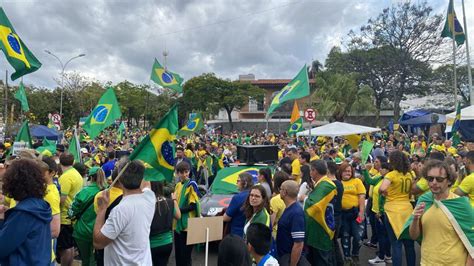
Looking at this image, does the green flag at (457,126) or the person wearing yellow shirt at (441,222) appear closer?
the person wearing yellow shirt at (441,222)

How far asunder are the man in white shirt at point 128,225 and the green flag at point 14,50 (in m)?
5.50

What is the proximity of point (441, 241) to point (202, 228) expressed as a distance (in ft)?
6.92

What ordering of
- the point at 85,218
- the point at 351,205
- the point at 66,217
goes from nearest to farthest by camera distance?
the point at 85,218
the point at 66,217
the point at 351,205

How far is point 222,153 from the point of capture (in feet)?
48.9

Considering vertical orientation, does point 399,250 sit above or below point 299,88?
below

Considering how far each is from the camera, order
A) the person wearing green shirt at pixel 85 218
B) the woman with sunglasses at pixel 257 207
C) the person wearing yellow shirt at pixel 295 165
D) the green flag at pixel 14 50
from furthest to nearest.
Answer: the person wearing yellow shirt at pixel 295 165, the green flag at pixel 14 50, the person wearing green shirt at pixel 85 218, the woman with sunglasses at pixel 257 207

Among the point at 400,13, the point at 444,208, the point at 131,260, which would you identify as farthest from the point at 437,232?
the point at 400,13

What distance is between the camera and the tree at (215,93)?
46.2 meters

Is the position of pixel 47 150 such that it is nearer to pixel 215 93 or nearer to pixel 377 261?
pixel 377 261

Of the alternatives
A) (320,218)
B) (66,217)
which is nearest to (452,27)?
(320,218)

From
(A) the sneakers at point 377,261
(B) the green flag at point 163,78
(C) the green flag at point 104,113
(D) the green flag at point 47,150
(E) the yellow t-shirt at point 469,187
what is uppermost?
(B) the green flag at point 163,78

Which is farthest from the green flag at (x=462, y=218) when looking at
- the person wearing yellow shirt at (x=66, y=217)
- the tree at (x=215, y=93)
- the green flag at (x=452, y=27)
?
the tree at (x=215, y=93)

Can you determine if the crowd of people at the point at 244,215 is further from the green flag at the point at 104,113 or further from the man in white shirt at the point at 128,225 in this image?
the green flag at the point at 104,113

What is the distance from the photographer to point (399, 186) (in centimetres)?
541
